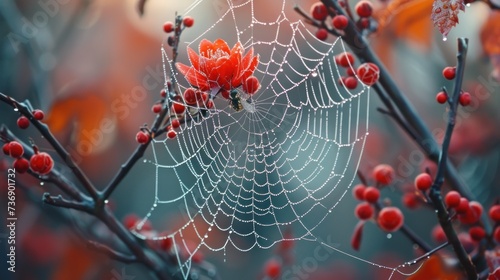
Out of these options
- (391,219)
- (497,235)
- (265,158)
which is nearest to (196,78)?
(391,219)

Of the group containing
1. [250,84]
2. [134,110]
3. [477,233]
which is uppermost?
[250,84]

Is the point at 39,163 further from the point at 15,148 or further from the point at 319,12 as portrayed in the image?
the point at 319,12

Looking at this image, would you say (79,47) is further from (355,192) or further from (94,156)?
(355,192)

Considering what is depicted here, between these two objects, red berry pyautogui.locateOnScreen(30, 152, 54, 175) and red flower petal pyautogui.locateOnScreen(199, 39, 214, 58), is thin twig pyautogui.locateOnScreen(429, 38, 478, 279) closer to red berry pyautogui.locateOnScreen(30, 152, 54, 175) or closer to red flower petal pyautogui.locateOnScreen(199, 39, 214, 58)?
red flower petal pyautogui.locateOnScreen(199, 39, 214, 58)

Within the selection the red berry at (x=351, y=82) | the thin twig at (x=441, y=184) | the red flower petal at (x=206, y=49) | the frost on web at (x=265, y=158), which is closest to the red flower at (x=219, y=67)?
the red flower petal at (x=206, y=49)

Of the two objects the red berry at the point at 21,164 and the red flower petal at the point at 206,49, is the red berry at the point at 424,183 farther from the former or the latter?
the red berry at the point at 21,164

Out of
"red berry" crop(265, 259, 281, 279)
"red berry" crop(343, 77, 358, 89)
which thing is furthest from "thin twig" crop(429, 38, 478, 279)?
"red berry" crop(265, 259, 281, 279)
